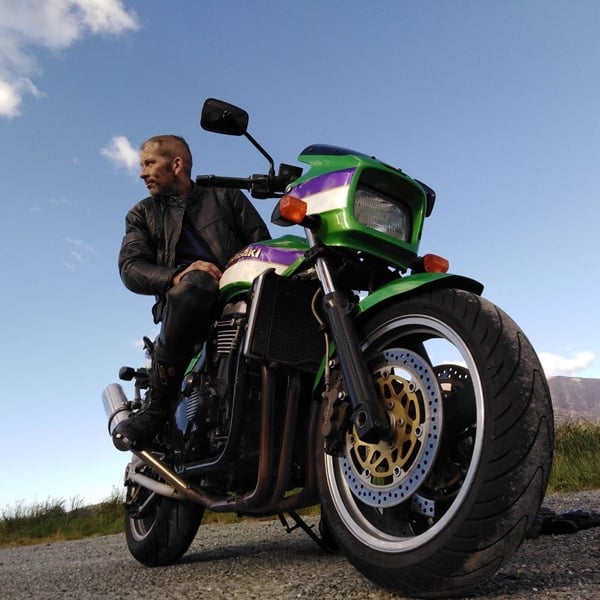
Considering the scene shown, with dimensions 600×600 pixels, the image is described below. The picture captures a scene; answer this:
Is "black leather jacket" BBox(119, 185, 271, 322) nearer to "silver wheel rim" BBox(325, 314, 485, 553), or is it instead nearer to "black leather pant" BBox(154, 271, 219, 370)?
"black leather pant" BBox(154, 271, 219, 370)

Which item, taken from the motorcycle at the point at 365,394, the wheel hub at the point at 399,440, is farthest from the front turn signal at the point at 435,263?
the wheel hub at the point at 399,440

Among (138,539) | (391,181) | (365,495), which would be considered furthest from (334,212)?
(138,539)

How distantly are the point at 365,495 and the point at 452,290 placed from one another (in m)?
0.75

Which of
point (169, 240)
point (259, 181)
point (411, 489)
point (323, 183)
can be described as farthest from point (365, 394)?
point (169, 240)

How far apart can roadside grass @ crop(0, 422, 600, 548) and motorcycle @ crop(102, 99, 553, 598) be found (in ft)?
13.6

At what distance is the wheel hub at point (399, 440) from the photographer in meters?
1.99

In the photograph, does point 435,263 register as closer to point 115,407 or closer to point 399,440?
point 399,440

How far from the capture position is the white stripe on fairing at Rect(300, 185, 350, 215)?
247 cm

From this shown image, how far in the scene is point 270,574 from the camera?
286 cm

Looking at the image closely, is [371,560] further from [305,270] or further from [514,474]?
[305,270]

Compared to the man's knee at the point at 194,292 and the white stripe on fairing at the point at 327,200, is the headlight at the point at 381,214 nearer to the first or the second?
the white stripe on fairing at the point at 327,200

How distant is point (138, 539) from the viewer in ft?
12.9

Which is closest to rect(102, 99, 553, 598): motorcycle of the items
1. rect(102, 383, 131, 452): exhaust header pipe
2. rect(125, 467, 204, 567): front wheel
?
rect(125, 467, 204, 567): front wheel

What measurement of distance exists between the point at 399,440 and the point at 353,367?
290 mm
